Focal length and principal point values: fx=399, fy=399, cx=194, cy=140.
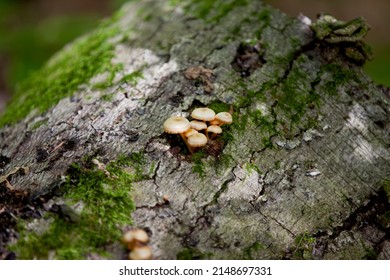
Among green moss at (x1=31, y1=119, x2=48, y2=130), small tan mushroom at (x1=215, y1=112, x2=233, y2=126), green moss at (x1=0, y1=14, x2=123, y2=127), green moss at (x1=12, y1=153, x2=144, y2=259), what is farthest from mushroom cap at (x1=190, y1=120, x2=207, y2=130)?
green moss at (x1=31, y1=119, x2=48, y2=130)

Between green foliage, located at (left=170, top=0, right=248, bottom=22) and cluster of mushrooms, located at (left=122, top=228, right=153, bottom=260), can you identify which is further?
green foliage, located at (left=170, top=0, right=248, bottom=22)

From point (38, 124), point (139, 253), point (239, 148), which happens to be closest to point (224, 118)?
point (239, 148)

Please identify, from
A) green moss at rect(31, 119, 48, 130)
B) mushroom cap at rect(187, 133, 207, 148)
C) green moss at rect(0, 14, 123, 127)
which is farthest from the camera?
green moss at rect(0, 14, 123, 127)

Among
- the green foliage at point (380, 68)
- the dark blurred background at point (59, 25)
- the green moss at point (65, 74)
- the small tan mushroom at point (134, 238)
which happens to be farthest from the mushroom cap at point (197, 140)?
the green foliage at point (380, 68)

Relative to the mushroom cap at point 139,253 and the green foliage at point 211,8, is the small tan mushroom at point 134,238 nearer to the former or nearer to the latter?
the mushroom cap at point 139,253

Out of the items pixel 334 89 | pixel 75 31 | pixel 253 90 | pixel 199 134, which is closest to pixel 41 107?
pixel 199 134

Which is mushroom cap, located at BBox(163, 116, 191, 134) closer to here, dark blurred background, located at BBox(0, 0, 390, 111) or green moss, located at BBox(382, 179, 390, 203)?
green moss, located at BBox(382, 179, 390, 203)

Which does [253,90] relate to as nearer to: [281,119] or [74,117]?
[281,119]
